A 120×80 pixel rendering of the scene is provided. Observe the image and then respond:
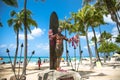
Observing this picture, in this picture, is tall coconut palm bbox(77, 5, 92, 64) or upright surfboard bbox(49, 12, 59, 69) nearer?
upright surfboard bbox(49, 12, 59, 69)

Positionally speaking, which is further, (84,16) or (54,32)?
(84,16)

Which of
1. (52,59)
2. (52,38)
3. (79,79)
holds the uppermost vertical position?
(52,38)

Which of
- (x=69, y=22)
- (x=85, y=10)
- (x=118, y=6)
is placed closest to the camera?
(x=85, y=10)

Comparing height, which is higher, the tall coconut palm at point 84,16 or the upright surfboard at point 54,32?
the tall coconut palm at point 84,16

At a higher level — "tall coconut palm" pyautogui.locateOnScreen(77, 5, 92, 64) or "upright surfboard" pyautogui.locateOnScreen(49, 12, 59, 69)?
"tall coconut palm" pyautogui.locateOnScreen(77, 5, 92, 64)

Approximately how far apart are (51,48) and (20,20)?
19703mm

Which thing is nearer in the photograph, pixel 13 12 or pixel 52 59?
pixel 52 59

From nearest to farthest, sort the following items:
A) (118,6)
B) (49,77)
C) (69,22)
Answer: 1. (49,77)
2. (118,6)
3. (69,22)

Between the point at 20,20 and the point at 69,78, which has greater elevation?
the point at 20,20

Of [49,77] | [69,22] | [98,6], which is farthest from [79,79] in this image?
[69,22]

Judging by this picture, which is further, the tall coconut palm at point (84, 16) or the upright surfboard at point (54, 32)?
the tall coconut palm at point (84, 16)

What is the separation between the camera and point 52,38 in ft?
27.8

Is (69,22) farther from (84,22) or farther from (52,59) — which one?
(52,59)

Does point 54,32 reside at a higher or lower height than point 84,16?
lower
